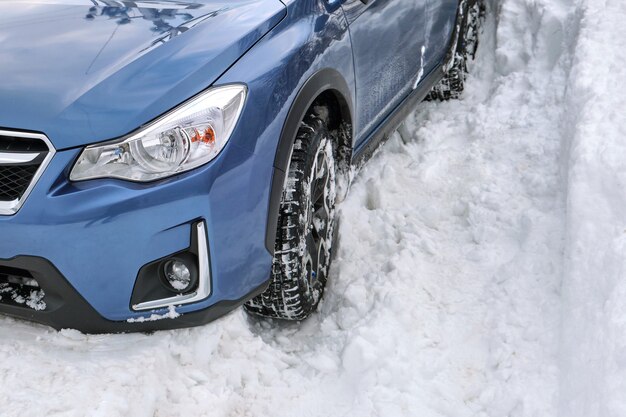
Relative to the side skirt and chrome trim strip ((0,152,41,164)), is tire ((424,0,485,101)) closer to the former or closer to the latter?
the side skirt

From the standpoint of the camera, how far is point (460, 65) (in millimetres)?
5090

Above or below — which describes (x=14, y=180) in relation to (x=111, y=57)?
below

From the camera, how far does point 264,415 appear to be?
2.77 meters

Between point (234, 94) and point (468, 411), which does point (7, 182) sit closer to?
point (234, 94)

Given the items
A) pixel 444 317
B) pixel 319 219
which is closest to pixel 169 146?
pixel 319 219

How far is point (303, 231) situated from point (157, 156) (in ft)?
2.35

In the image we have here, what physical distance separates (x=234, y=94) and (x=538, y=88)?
285cm

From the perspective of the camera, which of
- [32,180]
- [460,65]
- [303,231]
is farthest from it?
[460,65]

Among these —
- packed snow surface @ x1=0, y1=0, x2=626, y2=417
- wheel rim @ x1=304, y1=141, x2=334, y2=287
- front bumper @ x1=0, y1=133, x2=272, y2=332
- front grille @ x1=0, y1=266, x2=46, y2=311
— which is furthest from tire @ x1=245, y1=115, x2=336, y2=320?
front grille @ x1=0, y1=266, x2=46, y2=311

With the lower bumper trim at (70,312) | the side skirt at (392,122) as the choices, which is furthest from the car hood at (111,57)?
the side skirt at (392,122)

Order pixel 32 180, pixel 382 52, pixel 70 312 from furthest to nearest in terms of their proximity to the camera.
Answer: pixel 382 52
pixel 70 312
pixel 32 180

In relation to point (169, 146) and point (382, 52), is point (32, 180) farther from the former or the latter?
point (382, 52)

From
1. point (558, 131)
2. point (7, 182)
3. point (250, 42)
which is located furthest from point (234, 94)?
point (558, 131)

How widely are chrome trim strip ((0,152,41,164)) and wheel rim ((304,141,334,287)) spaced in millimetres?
1063
